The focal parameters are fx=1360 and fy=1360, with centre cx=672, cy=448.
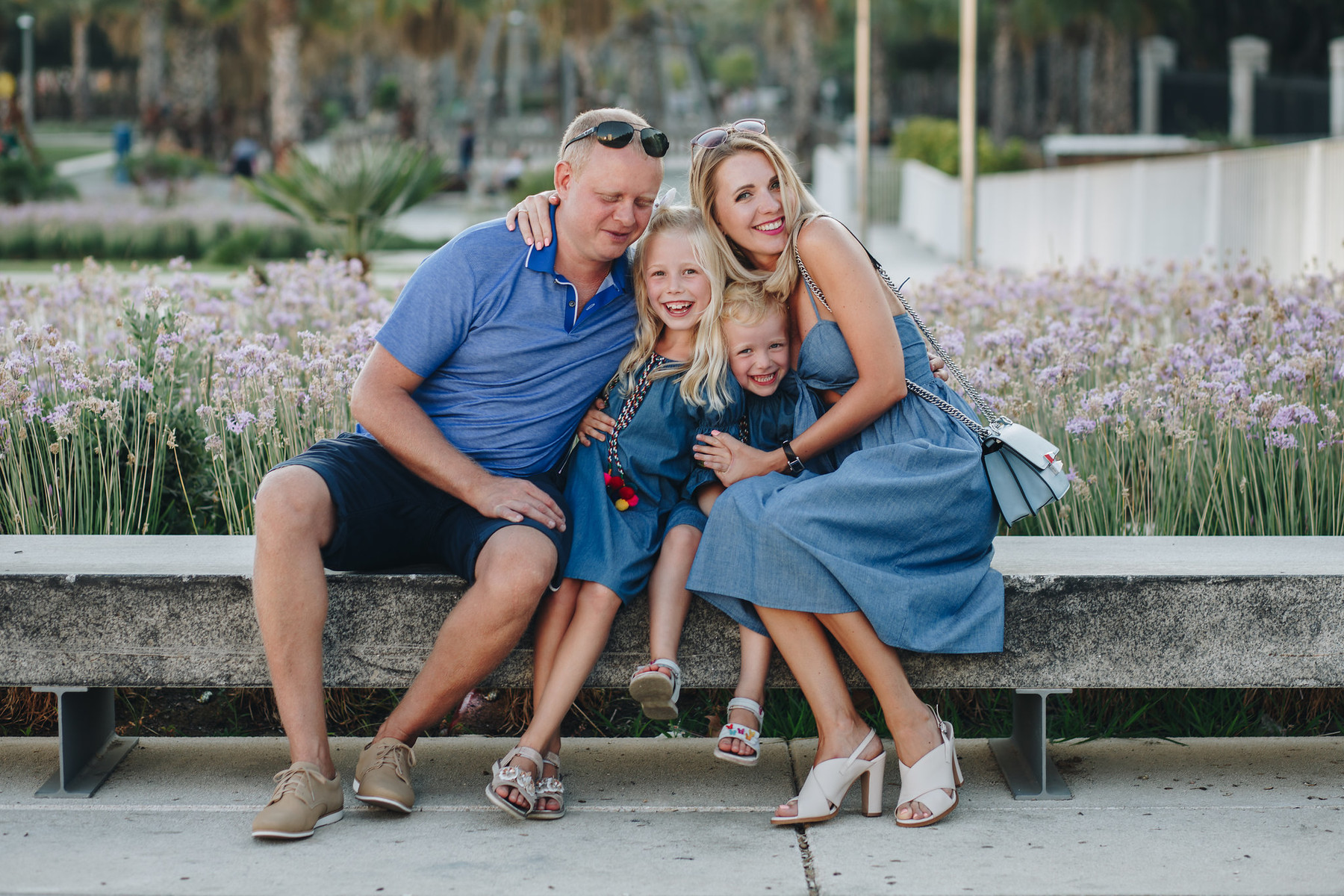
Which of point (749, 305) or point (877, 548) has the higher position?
point (749, 305)

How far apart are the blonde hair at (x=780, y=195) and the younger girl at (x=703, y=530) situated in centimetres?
5

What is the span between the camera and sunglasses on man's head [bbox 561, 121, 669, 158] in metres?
3.17

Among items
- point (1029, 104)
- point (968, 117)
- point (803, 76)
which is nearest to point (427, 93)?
point (803, 76)

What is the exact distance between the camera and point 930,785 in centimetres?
296

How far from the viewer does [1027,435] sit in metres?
3.11

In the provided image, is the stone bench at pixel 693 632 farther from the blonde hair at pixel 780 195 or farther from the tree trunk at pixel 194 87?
the tree trunk at pixel 194 87

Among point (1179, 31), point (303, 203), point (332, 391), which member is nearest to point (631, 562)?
point (332, 391)

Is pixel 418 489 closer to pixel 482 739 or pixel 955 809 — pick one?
pixel 482 739

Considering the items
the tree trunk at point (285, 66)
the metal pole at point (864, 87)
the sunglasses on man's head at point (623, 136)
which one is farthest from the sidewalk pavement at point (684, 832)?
the tree trunk at point (285, 66)

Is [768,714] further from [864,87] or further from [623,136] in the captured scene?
[864,87]

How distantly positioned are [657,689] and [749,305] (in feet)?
3.13

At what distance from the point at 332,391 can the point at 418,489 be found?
3.15 ft

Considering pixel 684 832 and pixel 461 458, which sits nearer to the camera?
pixel 684 832

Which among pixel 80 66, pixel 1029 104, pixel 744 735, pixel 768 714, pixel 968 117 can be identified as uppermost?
pixel 80 66
